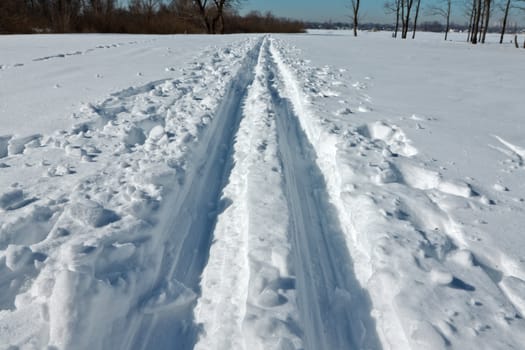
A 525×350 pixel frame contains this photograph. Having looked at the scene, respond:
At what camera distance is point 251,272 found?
1717mm

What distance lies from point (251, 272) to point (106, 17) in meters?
35.5

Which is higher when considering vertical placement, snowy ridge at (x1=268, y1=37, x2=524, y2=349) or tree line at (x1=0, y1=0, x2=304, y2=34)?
tree line at (x1=0, y1=0, x2=304, y2=34)

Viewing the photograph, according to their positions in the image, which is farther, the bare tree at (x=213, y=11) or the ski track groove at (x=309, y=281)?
the bare tree at (x=213, y=11)

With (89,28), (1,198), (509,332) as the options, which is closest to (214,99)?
(1,198)

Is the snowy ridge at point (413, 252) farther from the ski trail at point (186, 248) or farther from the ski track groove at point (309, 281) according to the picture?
the ski trail at point (186, 248)

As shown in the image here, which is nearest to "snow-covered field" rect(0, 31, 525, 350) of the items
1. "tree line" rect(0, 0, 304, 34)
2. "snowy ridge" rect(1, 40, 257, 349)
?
"snowy ridge" rect(1, 40, 257, 349)

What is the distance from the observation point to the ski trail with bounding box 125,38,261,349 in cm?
150

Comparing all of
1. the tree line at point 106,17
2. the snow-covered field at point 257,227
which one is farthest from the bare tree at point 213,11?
the snow-covered field at point 257,227

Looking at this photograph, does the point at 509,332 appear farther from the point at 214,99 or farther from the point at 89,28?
the point at 89,28

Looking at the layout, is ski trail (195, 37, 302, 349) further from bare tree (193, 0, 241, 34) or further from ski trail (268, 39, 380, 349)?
bare tree (193, 0, 241, 34)

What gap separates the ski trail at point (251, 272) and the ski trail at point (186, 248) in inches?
2.8

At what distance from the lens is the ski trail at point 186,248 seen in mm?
1502

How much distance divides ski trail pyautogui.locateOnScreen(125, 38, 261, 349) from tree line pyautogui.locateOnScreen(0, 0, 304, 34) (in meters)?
28.8

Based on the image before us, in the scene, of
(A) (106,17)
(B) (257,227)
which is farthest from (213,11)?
(B) (257,227)
